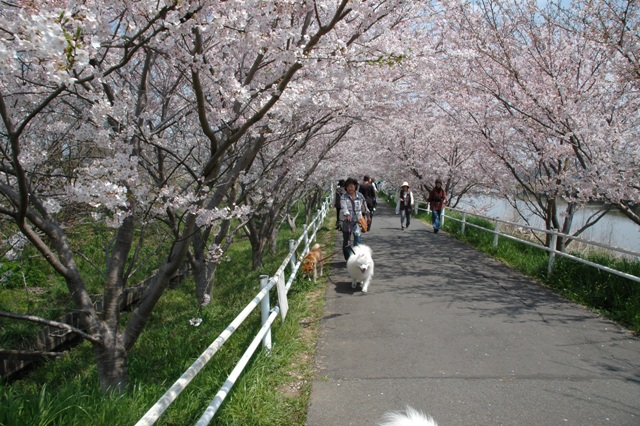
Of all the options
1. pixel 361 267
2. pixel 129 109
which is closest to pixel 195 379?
pixel 129 109

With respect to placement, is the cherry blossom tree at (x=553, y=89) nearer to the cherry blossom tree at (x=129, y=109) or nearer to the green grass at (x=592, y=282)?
the green grass at (x=592, y=282)

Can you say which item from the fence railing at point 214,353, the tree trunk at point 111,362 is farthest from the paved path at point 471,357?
the tree trunk at point 111,362

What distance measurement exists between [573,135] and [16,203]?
8.11m

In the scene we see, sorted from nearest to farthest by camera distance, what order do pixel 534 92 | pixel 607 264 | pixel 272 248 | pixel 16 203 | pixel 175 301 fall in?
pixel 16 203 < pixel 607 264 < pixel 534 92 < pixel 175 301 < pixel 272 248

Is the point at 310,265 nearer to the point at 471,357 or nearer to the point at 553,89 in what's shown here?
the point at 471,357

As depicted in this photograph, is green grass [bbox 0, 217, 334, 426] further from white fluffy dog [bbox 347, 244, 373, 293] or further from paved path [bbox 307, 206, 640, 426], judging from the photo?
white fluffy dog [bbox 347, 244, 373, 293]

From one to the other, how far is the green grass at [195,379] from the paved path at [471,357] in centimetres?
27

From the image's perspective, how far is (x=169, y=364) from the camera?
488 cm

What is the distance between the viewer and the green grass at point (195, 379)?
2848 millimetres

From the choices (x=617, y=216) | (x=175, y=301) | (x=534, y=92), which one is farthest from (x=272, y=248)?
(x=617, y=216)

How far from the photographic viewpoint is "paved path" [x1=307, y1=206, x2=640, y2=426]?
3.43 meters

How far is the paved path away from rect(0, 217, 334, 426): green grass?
10.8 inches

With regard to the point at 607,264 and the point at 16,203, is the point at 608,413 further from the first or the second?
the point at 16,203

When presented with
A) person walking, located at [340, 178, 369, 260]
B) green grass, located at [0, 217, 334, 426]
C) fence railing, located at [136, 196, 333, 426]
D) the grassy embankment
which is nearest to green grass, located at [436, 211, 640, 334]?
the grassy embankment
